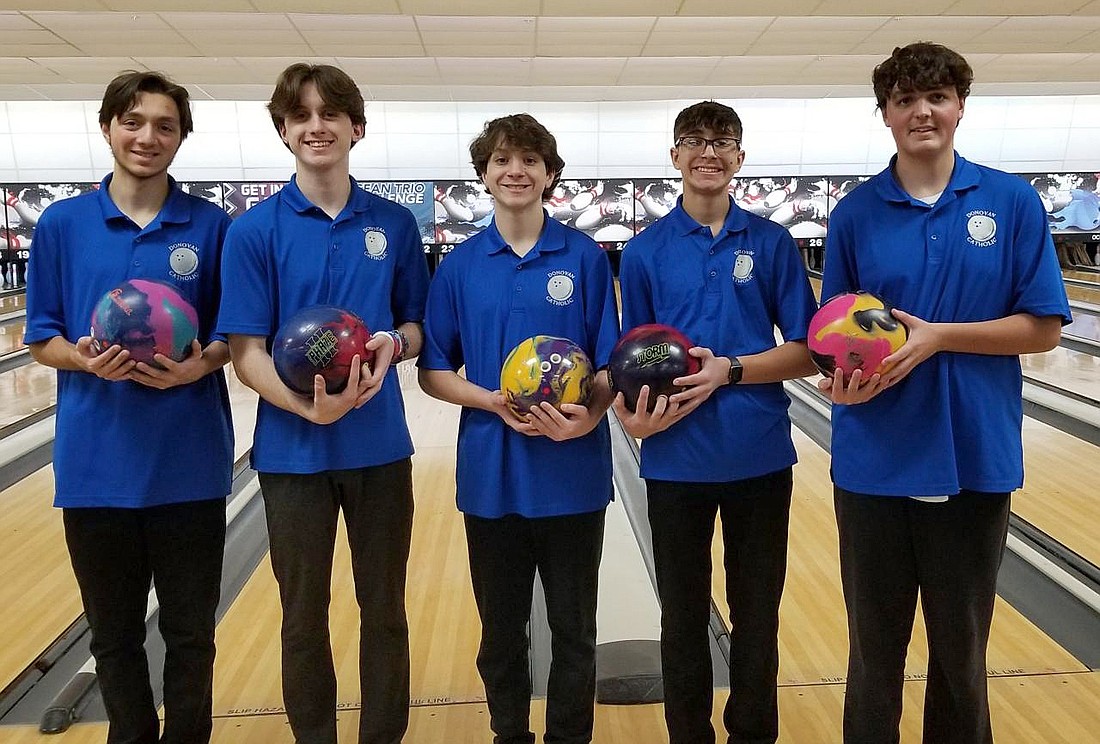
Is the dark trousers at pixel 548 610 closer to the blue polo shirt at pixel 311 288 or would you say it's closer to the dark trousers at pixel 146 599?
the blue polo shirt at pixel 311 288

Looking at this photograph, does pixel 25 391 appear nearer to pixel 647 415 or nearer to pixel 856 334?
pixel 647 415

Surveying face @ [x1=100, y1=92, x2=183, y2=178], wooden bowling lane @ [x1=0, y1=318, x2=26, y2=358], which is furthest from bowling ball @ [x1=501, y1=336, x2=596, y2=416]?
wooden bowling lane @ [x1=0, y1=318, x2=26, y2=358]

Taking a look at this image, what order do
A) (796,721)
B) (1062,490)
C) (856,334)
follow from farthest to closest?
(1062,490), (796,721), (856,334)

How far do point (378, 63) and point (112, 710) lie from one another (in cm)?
448

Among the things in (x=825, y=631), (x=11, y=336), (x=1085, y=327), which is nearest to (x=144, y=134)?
(x=825, y=631)

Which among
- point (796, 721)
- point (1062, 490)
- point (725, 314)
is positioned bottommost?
point (796, 721)

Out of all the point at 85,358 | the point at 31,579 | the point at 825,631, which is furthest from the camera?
the point at 31,579

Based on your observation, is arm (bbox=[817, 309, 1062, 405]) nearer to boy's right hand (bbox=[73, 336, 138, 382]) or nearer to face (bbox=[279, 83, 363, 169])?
face (bbox=[279, 83, 363, 169])

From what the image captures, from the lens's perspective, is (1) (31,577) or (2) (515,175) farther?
(1) (31,577)

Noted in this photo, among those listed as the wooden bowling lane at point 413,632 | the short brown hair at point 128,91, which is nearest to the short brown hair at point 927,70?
the short brown hair at point 128,91

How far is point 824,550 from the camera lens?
2.77 meters

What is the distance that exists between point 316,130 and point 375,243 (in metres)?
0.21

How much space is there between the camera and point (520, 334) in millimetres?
1522

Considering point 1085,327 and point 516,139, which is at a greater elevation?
point 516,139
